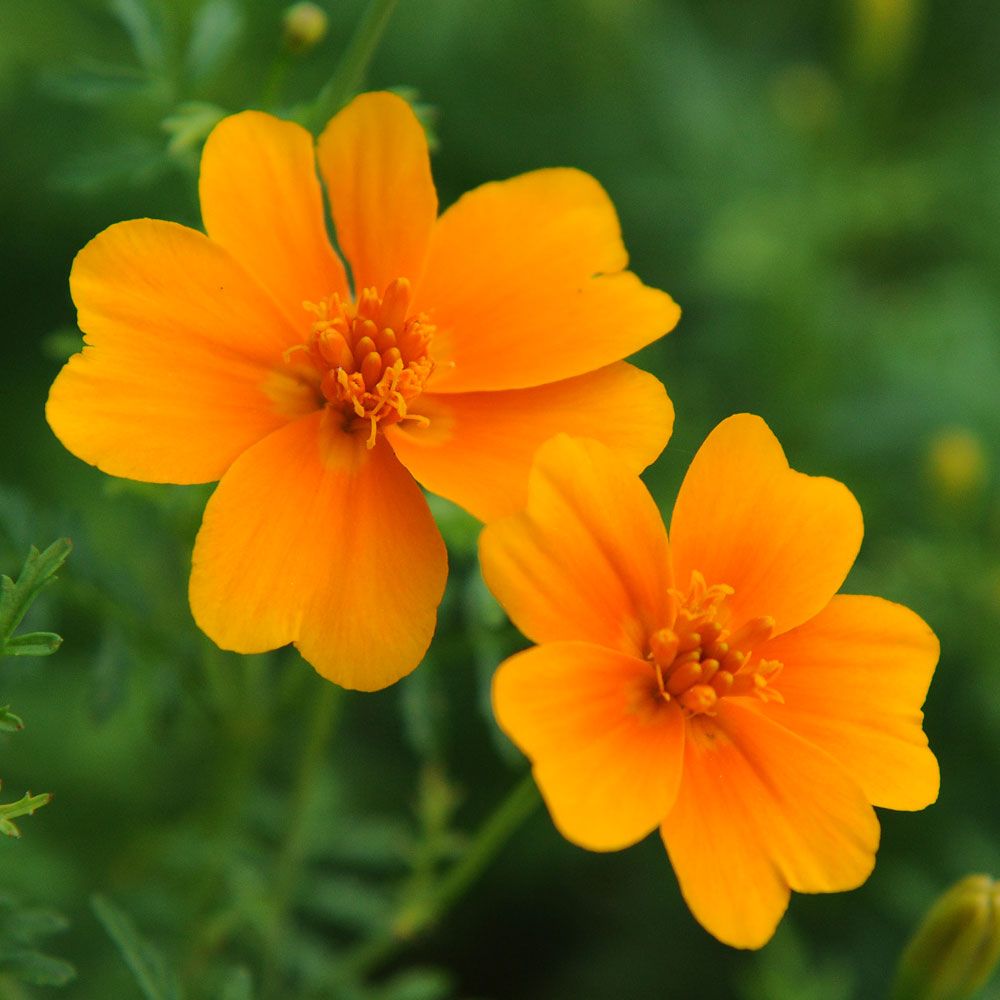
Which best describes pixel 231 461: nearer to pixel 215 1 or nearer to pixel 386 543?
pixel 386 543

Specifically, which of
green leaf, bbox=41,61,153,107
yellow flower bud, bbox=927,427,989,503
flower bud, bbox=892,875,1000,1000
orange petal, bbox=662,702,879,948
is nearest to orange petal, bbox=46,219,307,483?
green leaf, bbox=41,61,153,107

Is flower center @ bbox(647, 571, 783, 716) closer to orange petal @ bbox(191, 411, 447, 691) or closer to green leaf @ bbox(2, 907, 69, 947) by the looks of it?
orange petal @ bbox(191, 411, 447, 691)

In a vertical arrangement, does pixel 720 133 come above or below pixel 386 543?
below

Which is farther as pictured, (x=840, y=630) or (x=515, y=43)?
(x=515, y=43)

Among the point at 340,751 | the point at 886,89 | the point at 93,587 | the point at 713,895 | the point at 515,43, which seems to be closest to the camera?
the point at 713,895

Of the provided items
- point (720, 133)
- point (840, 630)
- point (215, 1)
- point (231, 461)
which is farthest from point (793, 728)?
point (720, 133)

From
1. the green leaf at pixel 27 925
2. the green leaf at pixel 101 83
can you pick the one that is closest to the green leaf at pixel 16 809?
the green leaf at pixel 27 925

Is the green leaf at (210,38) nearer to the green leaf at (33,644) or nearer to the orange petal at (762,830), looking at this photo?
the green leaf at (33,644)

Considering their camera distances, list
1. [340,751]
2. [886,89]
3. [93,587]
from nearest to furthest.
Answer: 1. [93,587]
2. [340,751]
3. [886,89]
